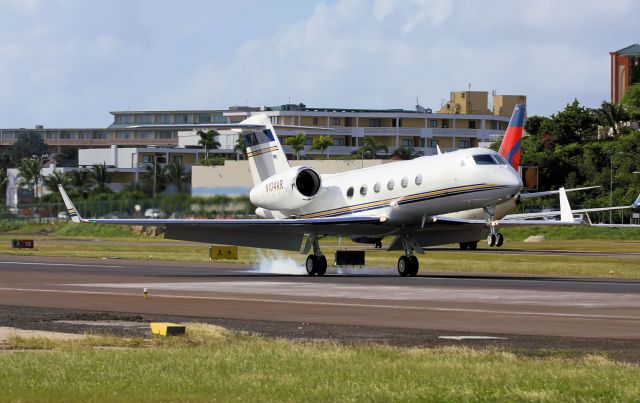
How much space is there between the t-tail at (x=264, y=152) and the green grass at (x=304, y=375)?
2914cm

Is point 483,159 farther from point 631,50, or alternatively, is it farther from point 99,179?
point 631,50

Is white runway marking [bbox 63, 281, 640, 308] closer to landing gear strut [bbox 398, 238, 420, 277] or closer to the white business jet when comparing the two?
the white business jet

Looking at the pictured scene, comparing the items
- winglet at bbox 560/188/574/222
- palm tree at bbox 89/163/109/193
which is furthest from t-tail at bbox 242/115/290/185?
palm tree at bbox 89/163/109/193

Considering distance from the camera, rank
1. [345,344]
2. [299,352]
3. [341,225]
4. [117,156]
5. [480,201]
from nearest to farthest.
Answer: [299,352] → [345,344] → [480,201] → [341,225] → [117,156]

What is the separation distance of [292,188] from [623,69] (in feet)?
475

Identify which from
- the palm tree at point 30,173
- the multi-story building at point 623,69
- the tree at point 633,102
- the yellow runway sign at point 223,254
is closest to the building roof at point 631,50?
the multi-story building at point 623,69

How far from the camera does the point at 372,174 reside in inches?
1730

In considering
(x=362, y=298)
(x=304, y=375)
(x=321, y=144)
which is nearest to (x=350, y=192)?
(x=362, y=298)

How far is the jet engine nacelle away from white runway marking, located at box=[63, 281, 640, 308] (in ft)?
22.5

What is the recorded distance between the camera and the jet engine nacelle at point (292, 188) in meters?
45.4

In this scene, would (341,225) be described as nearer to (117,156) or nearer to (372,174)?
(372,174)

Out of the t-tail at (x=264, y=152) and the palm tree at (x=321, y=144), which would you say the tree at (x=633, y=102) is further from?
the t-tail at (x=264, y=152)

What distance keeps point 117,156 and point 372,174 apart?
9678 cm

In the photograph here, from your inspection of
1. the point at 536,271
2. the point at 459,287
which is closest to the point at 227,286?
the point at 459,287
